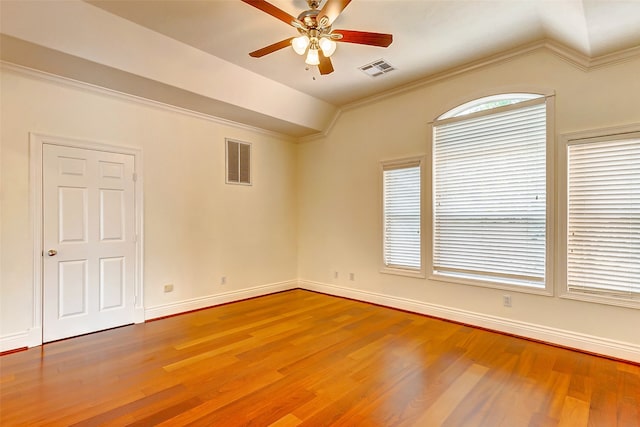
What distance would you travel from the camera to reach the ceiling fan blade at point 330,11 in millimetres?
2193

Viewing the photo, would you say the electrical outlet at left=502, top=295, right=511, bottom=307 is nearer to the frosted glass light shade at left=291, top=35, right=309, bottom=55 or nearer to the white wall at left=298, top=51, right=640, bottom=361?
the white wall at left=298, top=51, right=640, bottom=361

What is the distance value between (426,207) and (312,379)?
8.79ft

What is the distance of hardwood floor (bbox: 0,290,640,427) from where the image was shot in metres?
2.10

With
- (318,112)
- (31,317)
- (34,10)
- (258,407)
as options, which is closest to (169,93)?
(34,10)

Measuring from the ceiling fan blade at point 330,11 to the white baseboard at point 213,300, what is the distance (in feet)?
12.7

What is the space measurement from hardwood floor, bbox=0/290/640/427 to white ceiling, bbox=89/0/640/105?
292 centimetres

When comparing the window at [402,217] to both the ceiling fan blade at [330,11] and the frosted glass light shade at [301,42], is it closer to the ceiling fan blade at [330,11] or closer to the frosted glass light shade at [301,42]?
the frosted glass light shade at [301,42]

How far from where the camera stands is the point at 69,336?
3.47m

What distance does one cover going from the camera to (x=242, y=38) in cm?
327

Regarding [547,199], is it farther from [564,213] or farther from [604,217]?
[604,217]

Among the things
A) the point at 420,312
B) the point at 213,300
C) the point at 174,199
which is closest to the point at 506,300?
the point at 420,312

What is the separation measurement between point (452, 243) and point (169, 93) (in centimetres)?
401

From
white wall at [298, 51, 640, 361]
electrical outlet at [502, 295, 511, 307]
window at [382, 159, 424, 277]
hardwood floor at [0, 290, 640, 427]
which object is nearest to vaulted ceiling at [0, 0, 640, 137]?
white wall at [298, 51, 640, 361]

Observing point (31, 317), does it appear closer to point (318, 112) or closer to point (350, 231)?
point (350, 231)
